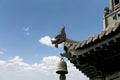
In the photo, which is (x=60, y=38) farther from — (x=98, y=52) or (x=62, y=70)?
(x=98, y=52)

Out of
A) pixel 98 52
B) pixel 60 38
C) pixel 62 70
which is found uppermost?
pixel 60 38

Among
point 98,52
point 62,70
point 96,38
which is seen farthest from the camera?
point 62,70

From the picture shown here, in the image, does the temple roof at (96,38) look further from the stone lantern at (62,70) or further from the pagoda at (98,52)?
the stone lantern at (62,70)

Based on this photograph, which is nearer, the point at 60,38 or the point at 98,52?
the point at 98,52

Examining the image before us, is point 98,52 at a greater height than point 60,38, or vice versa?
point 60,38

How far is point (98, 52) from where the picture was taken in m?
10.9

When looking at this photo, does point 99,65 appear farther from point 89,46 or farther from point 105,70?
point 89,46

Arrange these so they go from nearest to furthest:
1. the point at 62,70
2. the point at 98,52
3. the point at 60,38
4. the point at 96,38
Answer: the point at 96,38, the point at 98,52, the point at 62,70, the point at 60,38

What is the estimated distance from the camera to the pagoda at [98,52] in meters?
10.3

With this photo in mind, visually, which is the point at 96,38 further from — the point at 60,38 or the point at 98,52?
the point at 60,38

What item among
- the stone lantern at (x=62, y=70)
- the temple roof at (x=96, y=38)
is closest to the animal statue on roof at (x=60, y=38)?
the temple roof at (x=96, y=38)

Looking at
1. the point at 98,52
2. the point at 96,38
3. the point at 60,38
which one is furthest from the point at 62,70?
the point at 96,38

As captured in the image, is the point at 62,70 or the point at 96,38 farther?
the point at 62,70

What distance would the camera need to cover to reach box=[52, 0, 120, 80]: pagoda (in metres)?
10.3
